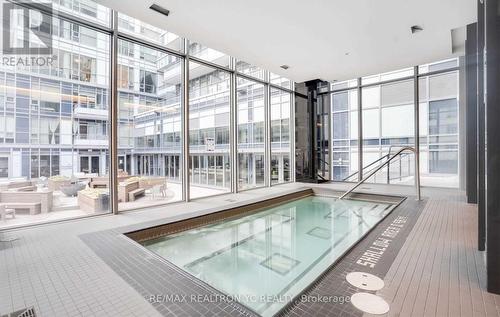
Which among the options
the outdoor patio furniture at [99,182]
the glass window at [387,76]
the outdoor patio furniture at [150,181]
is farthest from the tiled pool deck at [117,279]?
the glass window at [387,76]

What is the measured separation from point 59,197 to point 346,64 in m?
6.53

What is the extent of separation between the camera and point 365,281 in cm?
196

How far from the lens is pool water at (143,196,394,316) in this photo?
93.0 inches

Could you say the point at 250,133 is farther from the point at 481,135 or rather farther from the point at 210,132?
the point at 481,135

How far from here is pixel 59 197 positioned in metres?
3.83

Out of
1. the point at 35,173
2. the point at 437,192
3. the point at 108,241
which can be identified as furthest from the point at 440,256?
the point at 35,173

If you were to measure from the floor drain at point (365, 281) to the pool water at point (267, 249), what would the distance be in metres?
0.33

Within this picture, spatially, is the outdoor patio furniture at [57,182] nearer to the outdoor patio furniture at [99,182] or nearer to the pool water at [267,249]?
the outdoor patio furniture at [99,182]

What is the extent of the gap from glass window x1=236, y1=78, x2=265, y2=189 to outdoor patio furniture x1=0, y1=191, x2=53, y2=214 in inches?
153

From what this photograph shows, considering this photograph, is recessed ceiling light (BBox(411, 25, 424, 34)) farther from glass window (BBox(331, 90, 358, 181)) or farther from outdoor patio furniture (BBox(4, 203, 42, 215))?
outdoor patio furniture (BBox(4, 203, 42, 215))


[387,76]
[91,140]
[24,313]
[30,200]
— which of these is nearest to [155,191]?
[91,140]

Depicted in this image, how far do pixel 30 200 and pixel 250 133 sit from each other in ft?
15.9

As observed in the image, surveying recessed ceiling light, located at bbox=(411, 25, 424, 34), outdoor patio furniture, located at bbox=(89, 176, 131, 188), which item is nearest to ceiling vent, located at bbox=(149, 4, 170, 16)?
outdoor patio furniture, located at bbox=(89, 176, 131, 188)

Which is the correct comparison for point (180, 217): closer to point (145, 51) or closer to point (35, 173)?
point (35, 173)
